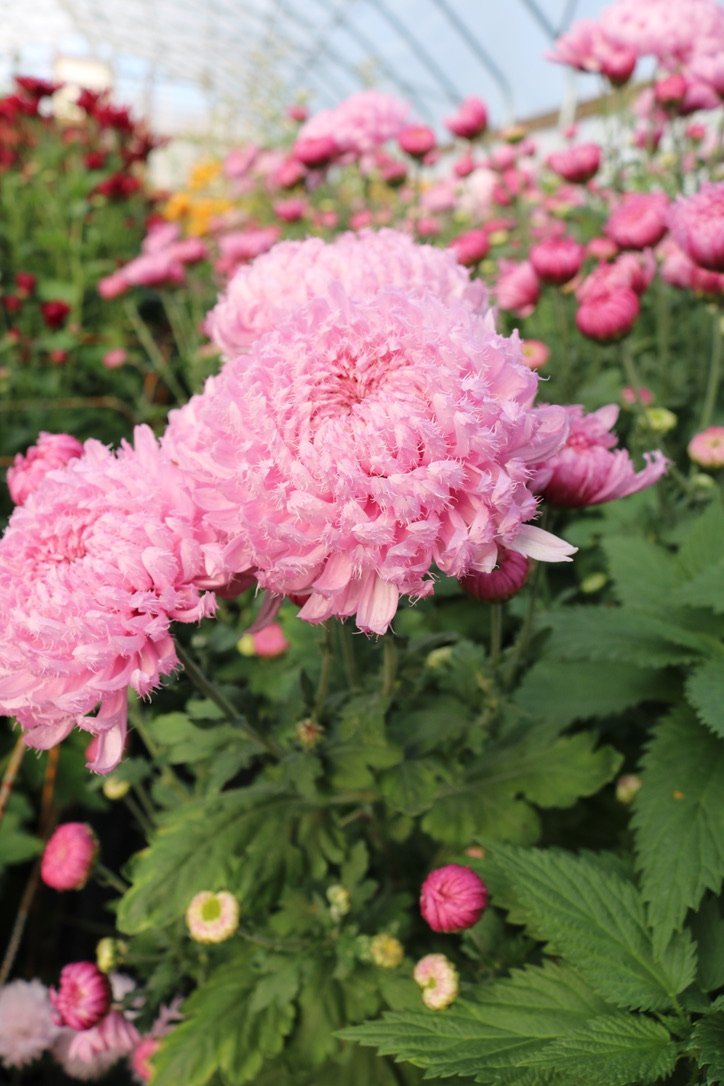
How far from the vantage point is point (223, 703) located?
3.11ft

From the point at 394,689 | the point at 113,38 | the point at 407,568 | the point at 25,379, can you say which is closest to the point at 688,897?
the point at 394,689

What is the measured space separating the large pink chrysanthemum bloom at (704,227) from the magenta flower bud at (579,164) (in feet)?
2.61

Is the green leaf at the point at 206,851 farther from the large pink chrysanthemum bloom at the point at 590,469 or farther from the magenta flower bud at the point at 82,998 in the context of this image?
the large pink chrysanthemum bloom at the point at 590,469

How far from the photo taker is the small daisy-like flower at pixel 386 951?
1.09 metres

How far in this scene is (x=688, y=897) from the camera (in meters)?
0.87

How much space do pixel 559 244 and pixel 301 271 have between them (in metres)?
0.80

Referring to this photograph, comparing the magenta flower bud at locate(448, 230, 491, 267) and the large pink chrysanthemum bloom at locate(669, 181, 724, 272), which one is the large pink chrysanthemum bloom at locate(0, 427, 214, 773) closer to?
the large pink chrysanthemum bloom at locate(669, 181, 724, 272)

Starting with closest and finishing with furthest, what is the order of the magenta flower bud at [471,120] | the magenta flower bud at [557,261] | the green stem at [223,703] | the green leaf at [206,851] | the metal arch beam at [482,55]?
1. the green stem at [223,703]
2. the green leaf at [206,851]
3. the magenta flower bud at [557,261]
4. the magenta flower bud at [471,120]
5. the metal arch beam at [482,55]

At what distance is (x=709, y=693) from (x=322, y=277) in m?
0.66

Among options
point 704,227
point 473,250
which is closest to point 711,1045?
point 704,227

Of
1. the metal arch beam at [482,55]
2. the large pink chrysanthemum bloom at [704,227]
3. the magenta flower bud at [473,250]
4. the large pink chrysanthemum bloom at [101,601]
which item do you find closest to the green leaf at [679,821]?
the large pink chrysanthemum bloom at [101,601]

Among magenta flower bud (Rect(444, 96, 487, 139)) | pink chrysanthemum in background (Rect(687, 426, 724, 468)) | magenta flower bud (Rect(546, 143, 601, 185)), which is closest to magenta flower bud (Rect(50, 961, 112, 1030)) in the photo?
pink chrysanthemum in background (Rect(687, 426, 724, 468))

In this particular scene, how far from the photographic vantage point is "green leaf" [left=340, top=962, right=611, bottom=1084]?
0.76m

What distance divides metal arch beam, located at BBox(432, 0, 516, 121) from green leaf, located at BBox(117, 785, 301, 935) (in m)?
11.2
